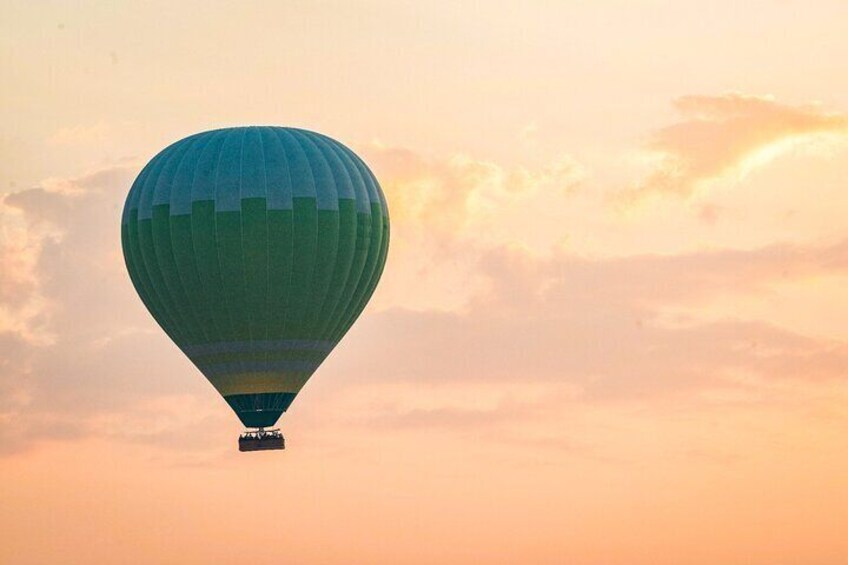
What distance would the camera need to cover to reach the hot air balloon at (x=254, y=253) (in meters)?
112

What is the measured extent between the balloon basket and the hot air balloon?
6 cm

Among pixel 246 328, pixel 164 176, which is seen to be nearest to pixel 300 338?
pixel 246 328

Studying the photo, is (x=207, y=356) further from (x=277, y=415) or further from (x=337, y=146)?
(x=337, y=146)

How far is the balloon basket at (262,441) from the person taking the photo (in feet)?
372

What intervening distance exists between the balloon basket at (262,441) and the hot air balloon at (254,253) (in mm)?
63

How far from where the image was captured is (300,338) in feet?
372

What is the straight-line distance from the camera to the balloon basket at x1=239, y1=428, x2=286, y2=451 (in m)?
114

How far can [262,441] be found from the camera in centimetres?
11375

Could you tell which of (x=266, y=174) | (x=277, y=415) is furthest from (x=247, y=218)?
(x=277, y=415)

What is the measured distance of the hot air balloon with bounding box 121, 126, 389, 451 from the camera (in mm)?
112062

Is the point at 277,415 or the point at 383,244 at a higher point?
the point at 383,244

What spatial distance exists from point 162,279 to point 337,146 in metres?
10.0

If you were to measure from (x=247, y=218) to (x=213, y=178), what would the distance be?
2.34 meters

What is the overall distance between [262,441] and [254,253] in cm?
858
